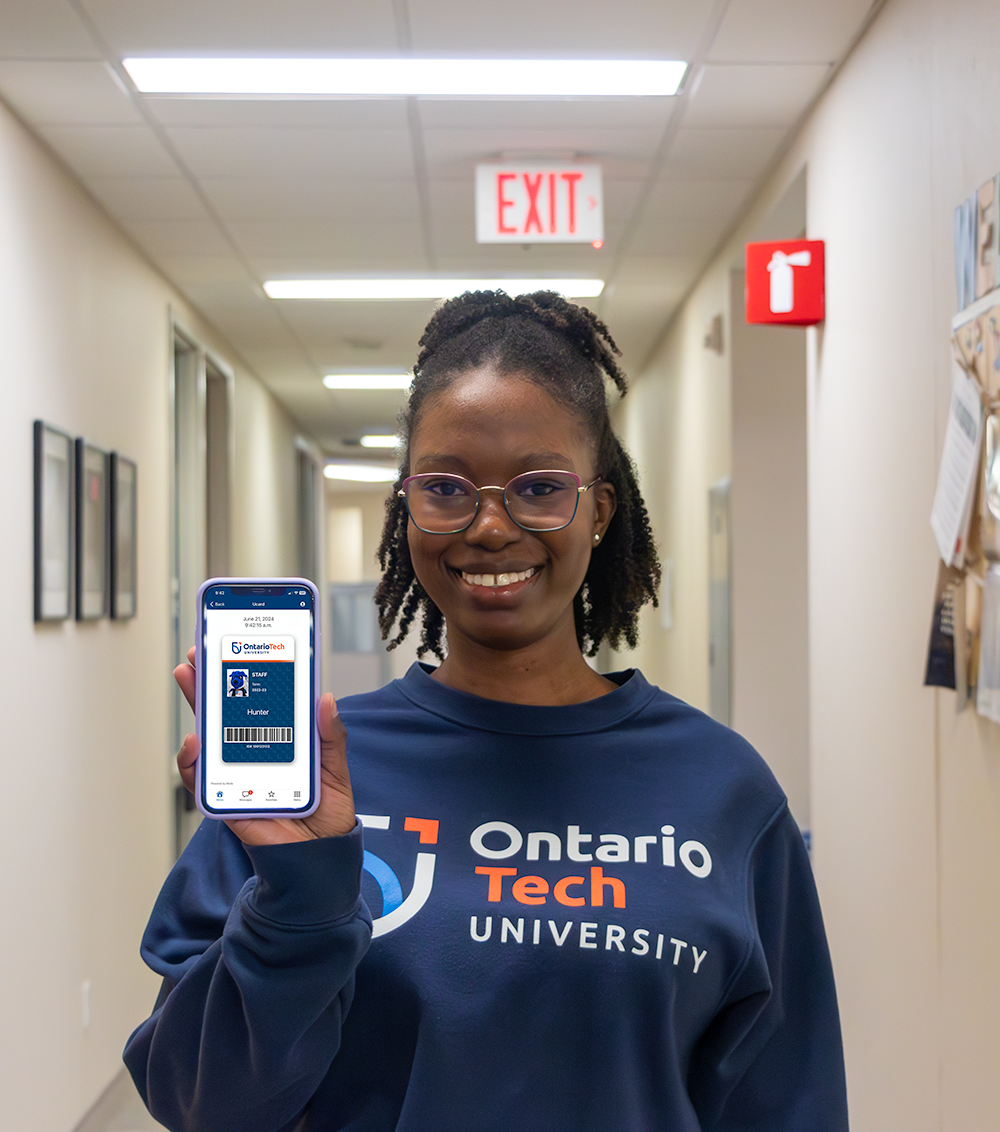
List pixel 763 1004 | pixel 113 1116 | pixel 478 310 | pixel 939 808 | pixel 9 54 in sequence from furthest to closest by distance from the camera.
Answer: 1. pixel 113 1116
2. pixel 9 54
3. pixel 939 808
4. pixel 478 310
5. pixel 763 1004

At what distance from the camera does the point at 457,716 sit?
105 cm

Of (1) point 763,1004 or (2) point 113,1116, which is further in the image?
(2) point 113,1116

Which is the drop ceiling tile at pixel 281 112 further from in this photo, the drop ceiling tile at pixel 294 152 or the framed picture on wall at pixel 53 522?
the framed picture on wall at pixel 53 522

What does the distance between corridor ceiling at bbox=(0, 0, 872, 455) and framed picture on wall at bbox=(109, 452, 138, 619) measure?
33.3 inches

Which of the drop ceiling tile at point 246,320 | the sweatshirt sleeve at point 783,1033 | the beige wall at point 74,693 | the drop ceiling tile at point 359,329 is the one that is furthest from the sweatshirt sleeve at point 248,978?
the drop ceiling tile at point 246,320

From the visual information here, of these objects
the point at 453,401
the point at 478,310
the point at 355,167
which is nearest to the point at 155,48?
the point at 355,167

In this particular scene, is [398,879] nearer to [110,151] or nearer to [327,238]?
[110,151]

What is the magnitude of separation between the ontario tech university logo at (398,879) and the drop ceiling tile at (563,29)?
208 centimetres

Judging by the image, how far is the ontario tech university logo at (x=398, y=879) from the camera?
3.02 ft

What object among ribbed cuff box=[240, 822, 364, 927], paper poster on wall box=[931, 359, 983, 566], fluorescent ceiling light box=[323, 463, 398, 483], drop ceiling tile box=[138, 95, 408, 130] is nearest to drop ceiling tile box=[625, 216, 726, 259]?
drop ceiling tile box=[138, 95, 408, 130]

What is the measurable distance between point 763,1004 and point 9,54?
268 cm

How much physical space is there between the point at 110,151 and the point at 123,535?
1.21 m

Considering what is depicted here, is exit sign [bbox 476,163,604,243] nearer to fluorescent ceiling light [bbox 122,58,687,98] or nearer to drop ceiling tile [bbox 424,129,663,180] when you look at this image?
drop ceiling tile [bbox 424,129,663,180]

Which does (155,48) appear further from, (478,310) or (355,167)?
(478,310)
